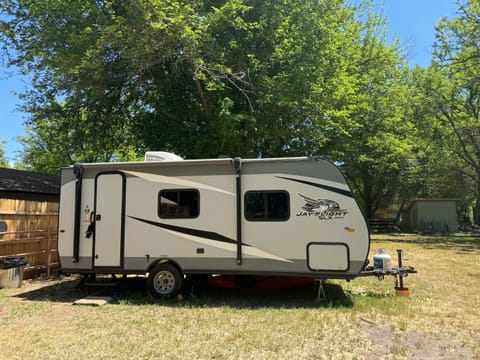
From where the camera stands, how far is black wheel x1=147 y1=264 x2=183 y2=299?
810 cm

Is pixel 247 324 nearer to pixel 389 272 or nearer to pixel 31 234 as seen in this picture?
pixel 389 272

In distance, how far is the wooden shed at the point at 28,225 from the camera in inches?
388

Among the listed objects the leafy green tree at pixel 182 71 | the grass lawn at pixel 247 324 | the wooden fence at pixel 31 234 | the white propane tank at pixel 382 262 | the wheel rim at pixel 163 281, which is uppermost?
the leafy green tree at pixel 182 71

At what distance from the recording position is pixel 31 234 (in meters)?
10.6

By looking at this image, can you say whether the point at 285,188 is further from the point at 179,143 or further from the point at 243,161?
the point at 179,143

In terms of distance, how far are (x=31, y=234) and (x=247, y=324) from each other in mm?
6997

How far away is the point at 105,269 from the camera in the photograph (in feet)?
27.3

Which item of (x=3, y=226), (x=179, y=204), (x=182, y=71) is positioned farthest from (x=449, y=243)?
(x=3, y=226)

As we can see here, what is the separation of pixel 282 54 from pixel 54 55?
23.5 feet

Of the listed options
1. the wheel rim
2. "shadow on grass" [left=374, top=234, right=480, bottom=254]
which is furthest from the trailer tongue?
"shadow on grass" [left=374, top=234, right=480, bottom=254]

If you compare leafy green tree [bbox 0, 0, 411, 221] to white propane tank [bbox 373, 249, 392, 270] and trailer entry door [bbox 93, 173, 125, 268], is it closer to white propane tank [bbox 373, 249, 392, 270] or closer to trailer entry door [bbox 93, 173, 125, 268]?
trailer entry door [bbox 93, 173, 125, 268]

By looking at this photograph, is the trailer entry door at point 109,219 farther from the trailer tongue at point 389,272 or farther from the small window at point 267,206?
the trailer tongue at point 389,272

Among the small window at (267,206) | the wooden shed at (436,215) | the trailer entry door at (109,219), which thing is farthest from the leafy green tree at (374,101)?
the trailer entry door at (109,219)

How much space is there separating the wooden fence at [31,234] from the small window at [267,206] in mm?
6044
